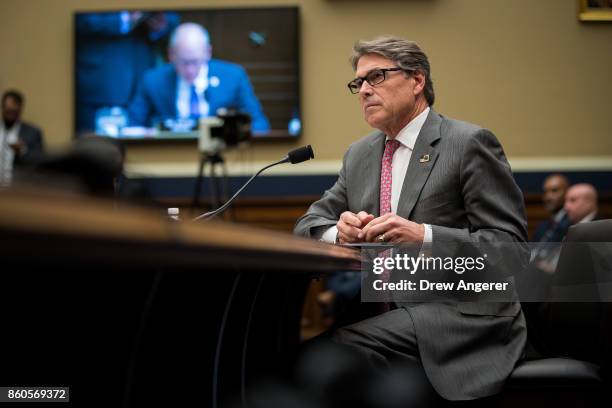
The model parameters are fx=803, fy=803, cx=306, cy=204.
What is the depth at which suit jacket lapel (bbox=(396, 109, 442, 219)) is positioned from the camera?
7.39ft

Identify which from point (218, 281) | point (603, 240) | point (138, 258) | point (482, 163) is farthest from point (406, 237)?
point (138, 258)

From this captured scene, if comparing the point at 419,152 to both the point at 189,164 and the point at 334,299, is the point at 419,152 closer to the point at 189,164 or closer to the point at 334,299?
the point at 334,299

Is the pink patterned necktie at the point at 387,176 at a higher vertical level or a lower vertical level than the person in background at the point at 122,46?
lower

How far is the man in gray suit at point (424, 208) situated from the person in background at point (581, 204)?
340 cm

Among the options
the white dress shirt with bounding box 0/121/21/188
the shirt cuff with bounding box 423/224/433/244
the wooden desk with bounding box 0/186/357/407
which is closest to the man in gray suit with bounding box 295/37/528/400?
the shirt cuff with bounding box 423/224/433/244

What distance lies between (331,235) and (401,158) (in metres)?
0.32

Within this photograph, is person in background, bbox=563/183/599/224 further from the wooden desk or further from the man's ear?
the wooden desk

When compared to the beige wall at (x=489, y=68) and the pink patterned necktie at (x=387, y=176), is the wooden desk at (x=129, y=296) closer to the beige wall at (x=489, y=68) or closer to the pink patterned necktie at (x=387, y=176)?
the pink patterned necktie at (x=387, y=176)

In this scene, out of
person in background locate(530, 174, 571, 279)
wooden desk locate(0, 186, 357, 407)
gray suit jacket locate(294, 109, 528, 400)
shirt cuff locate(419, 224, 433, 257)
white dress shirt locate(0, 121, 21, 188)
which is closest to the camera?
wooden desk locate(0, 186, 357, 407)

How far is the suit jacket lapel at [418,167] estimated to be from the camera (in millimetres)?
2252

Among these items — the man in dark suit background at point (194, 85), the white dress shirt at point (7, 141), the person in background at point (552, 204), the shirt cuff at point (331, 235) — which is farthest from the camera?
the man in dark suit background at point (194, 85)

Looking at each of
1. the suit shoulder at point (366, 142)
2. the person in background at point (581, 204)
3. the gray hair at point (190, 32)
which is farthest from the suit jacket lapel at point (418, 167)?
the gray hair at point (190, 32)

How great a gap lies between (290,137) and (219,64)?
0.80 metres

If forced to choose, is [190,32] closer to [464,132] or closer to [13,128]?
[13,128]
